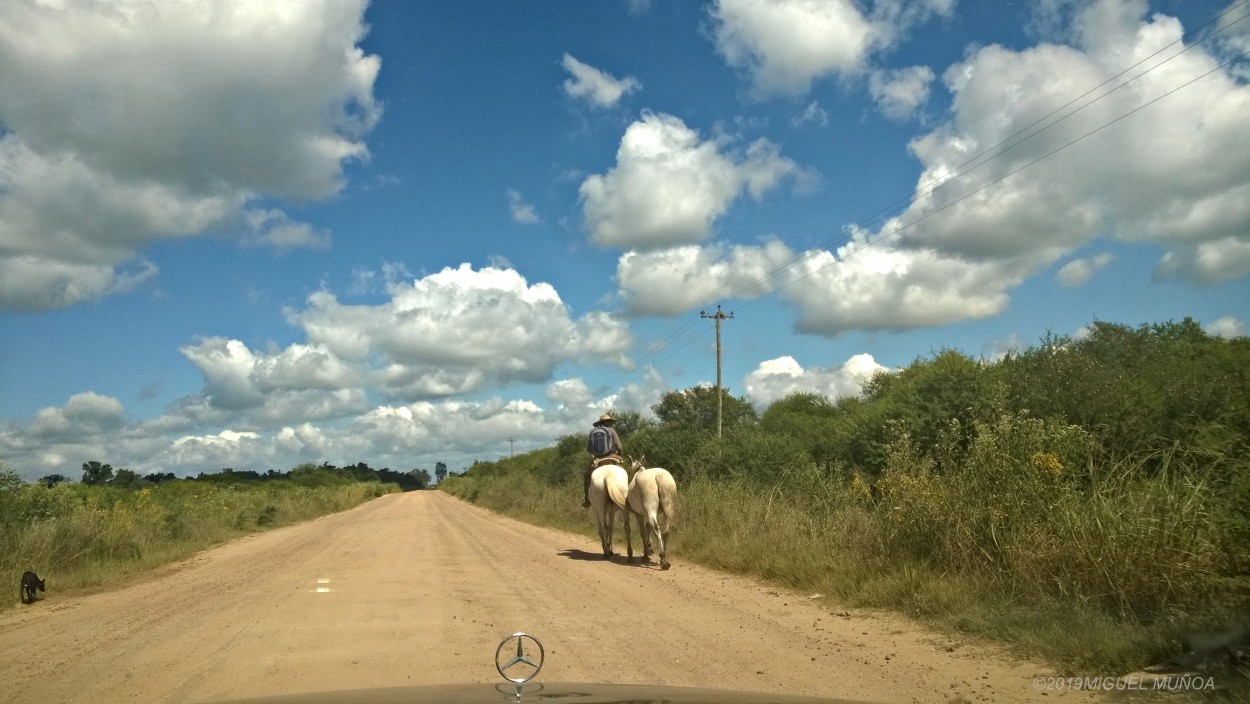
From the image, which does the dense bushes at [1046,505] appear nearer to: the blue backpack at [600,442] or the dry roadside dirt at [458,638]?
the dry roadside dirt at [458,638]

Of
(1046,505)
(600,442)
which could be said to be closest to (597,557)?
(600,442)

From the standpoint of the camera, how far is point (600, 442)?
1838cm

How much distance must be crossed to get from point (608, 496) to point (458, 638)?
28.8ft

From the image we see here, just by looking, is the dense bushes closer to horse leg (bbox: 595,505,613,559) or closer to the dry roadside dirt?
the dry roadside dirt

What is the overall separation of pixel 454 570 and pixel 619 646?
668 centimetres

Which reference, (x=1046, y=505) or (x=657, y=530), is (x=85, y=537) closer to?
(x=657, y=530)

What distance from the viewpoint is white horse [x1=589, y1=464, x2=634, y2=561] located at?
16688mm

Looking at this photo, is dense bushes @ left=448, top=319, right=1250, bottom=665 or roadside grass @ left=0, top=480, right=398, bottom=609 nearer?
dense bushes @ left=448, top=319, right=1250, bottom=665

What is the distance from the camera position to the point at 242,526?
32094 mm

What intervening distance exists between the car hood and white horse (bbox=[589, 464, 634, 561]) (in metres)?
12.5

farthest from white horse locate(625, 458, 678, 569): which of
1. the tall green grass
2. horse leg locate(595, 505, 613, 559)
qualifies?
the tall green grass

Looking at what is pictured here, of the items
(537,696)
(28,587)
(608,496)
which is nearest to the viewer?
(537,696)

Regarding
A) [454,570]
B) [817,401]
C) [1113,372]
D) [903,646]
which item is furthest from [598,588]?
[817,401]

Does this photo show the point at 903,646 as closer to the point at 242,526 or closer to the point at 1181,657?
the point at 1181,657
